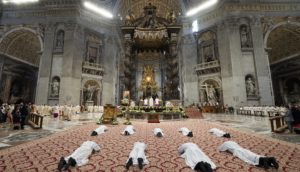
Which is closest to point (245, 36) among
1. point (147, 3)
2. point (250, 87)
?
point (250, 87)

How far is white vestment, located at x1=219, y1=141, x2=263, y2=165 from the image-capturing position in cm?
224

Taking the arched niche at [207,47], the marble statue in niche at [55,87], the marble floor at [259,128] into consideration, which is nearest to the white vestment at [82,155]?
the marble floor at [259,128]

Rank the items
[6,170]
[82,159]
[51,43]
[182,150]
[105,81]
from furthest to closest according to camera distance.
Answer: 1. [105,81]
2. [51,43]
3. [182,150]
4. [82,159]
5. [6,170]

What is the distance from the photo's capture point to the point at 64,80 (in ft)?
55.8

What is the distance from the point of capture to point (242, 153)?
98.0 inches

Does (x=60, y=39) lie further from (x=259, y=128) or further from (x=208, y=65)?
(x=259, y=128)

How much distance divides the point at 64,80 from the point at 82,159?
17015 millimetres

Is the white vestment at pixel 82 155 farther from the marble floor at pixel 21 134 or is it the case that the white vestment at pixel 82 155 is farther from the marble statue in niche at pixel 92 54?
the marble statue in niche at pixel 92 54

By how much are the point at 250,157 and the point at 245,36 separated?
62.3 feet

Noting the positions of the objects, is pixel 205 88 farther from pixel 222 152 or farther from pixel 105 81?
pixel 222 152

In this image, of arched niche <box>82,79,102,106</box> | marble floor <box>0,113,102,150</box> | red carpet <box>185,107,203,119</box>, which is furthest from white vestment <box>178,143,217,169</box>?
arched niche <box>82,79,102,106</box>

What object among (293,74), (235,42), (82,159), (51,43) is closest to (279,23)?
(235,42)

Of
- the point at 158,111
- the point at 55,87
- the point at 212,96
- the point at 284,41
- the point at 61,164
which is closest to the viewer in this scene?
the point at 61,164

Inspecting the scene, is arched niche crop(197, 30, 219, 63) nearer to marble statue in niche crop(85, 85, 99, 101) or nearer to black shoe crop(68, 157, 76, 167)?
marble statue in niche crop(85, 85, 99, 101)
